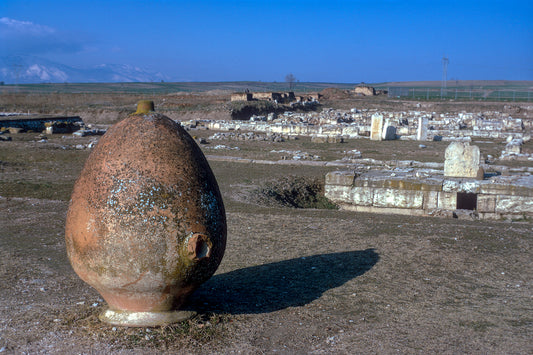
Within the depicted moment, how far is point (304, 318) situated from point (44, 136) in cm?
2370

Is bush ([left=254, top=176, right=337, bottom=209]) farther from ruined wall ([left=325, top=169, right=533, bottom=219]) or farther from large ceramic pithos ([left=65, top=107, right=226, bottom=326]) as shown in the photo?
large ceramic pithos ([left=65, top=107, right=226, bottom=326])

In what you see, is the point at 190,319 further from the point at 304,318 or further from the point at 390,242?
the point at 390,242


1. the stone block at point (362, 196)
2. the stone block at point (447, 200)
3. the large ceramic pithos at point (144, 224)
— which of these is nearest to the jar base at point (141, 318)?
the large ceramic pithos at point (144, 224)

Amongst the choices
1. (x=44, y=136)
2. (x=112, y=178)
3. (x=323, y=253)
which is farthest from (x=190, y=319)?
(x=44, y=136)

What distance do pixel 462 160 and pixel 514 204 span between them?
1.77 m

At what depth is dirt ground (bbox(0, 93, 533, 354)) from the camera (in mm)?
4344

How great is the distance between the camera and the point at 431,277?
20.7ft

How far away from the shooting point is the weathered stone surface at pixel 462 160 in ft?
40.6

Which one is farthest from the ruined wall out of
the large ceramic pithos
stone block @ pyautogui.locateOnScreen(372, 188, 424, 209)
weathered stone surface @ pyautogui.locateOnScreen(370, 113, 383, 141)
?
weathered stone surface @ pyautogui.locateOnScreen(370, 113, 383, 141)

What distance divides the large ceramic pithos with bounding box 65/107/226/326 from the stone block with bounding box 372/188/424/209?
8.18 meters

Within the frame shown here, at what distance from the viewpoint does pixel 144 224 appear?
418cm

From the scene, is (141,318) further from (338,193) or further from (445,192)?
(445,192)

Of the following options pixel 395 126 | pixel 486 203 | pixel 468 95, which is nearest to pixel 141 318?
pixel 486 203

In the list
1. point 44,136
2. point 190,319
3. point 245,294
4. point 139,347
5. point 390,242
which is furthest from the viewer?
point 44,136
